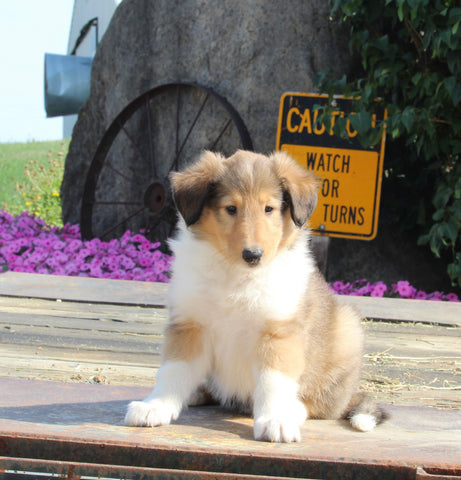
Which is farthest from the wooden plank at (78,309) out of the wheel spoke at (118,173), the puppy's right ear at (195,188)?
the wheel spoke at (118,173)

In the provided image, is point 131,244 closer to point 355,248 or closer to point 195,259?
point 355,248

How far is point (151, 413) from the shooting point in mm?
2402

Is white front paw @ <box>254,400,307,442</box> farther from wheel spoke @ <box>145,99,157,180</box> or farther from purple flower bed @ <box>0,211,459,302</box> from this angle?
wheel spoke @ <box>145,99,157,180</box>

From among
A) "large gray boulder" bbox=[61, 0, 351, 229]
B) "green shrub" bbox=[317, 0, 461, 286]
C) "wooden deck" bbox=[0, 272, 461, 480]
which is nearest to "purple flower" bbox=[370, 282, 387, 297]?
"green shrub" bbox=[317, 0, 461, 286]

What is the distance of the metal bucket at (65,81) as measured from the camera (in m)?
12.1

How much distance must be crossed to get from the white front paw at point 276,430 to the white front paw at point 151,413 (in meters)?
0.34

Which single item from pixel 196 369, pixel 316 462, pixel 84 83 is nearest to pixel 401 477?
pixel 316 462

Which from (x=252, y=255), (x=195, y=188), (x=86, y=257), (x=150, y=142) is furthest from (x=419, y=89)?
(x=252, y=255)

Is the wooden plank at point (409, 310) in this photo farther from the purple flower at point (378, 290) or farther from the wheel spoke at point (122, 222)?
the wheel spoke at point (122, 222)

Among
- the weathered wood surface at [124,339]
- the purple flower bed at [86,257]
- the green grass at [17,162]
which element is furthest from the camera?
the green grass at [17,162]

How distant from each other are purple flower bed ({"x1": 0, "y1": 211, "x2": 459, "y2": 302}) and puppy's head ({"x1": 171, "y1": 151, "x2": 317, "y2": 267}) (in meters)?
4.29

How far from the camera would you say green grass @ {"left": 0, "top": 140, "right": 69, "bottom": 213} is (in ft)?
53.0

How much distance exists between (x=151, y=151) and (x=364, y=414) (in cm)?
612

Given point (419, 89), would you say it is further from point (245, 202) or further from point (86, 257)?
point (245, 202)
